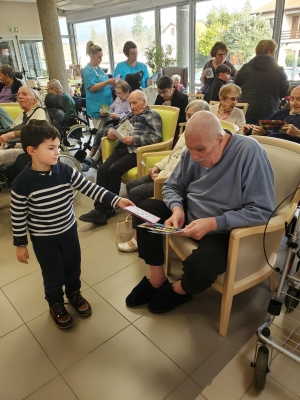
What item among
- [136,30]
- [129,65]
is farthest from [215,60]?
[136,30]

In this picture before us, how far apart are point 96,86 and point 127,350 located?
3.25 meters

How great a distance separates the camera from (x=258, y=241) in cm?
143

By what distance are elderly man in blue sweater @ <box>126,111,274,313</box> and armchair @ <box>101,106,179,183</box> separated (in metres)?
1.01

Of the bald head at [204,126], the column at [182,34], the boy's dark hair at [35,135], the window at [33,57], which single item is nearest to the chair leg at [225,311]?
the bald head at [204,126]

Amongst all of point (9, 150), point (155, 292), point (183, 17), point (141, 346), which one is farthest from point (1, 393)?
point (183, 17)

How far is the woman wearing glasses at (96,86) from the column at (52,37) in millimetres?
2679

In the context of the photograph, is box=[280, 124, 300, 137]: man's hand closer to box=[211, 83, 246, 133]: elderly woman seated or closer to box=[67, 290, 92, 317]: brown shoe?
box=[211, 83, 246, 133]: elderly woman seated

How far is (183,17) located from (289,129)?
6082 mm

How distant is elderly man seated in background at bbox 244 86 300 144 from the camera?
214cm

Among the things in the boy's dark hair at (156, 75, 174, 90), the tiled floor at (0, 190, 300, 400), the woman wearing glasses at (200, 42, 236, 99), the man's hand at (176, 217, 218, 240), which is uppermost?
the woman wearing glasses at (200, 42, 236, 99)

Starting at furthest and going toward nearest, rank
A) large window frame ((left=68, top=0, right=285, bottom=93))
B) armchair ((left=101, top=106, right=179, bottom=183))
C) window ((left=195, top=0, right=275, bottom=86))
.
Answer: window ((left=195, top=0, right=275, bottom=86)) → large window frame ((left=68, top=0, right=285, bottom=93)) → armchair ((left=101, top=106, right=179, bottom=183))

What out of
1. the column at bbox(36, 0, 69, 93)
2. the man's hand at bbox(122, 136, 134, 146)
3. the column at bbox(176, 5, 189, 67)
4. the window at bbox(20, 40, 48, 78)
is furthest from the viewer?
the window at bbox(20, 40, 48, 78)

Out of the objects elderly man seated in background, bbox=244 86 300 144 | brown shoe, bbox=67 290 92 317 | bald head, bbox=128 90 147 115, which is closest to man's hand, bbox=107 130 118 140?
bald head, bbox=128 90 147 115

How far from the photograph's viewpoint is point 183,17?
6.84 m
